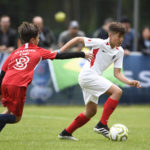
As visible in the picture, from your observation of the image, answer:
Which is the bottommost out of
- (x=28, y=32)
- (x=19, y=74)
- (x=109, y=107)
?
(x=109, y=107)

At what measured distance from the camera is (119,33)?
6.82 m

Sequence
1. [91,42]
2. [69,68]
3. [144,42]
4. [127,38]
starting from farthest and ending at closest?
[144,42] < [127,38] < [69,68] < [91,42]

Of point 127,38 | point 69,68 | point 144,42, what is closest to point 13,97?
point 69,68

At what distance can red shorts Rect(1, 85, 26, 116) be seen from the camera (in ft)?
19.1

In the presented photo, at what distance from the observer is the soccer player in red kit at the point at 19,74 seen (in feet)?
19.1

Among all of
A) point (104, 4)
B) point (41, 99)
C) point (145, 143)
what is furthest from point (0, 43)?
point (145, 143)

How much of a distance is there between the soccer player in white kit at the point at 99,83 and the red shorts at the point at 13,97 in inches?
45.2

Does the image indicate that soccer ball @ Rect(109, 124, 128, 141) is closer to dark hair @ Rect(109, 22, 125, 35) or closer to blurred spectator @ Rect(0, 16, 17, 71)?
dark hair @ Rect(109, 22, 125, 35)

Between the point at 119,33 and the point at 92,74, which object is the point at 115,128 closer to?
the point at 92,74

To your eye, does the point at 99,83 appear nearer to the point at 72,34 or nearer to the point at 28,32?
the point at 28,32

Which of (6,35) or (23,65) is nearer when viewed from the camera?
(23,65)

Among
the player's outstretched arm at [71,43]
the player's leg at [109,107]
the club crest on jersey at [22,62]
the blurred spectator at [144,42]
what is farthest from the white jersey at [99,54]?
the blurred spectator at [144,42]

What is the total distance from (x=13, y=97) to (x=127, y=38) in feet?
24.5

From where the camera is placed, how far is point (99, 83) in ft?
22.1
